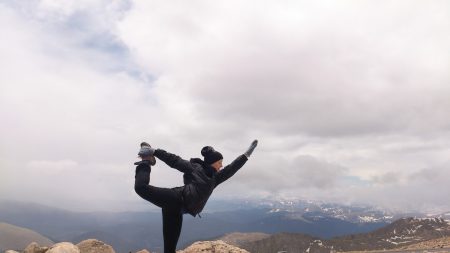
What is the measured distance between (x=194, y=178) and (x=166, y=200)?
768mm

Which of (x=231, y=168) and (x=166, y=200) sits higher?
(x=231, y=168)

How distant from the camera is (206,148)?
9883mm

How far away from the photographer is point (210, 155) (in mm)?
9828

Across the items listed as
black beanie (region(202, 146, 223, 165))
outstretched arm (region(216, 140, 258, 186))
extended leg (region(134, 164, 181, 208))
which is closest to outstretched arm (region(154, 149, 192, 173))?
extended leg (region(134, 164, 181, 208))

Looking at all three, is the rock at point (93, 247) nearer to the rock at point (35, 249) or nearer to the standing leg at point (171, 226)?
the rock at point (35, 249)

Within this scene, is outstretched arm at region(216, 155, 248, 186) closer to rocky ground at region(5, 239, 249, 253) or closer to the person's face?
the person's face

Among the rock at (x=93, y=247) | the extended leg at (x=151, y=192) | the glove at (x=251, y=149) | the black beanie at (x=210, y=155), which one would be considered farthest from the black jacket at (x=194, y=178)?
the rock at (x=93, y=247)

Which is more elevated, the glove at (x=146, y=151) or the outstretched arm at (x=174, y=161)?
the glove at (x=146, y=151)

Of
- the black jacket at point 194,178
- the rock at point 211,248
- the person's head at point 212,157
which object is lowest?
the rock at point 211,248

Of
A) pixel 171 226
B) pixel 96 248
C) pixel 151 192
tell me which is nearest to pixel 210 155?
pixel 151 192

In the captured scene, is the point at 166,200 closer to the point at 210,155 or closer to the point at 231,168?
the point at 210,155

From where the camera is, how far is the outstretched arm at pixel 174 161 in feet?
Result: 30.3

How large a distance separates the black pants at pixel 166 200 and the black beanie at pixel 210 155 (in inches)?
39.1

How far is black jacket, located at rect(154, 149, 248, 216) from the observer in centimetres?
927
